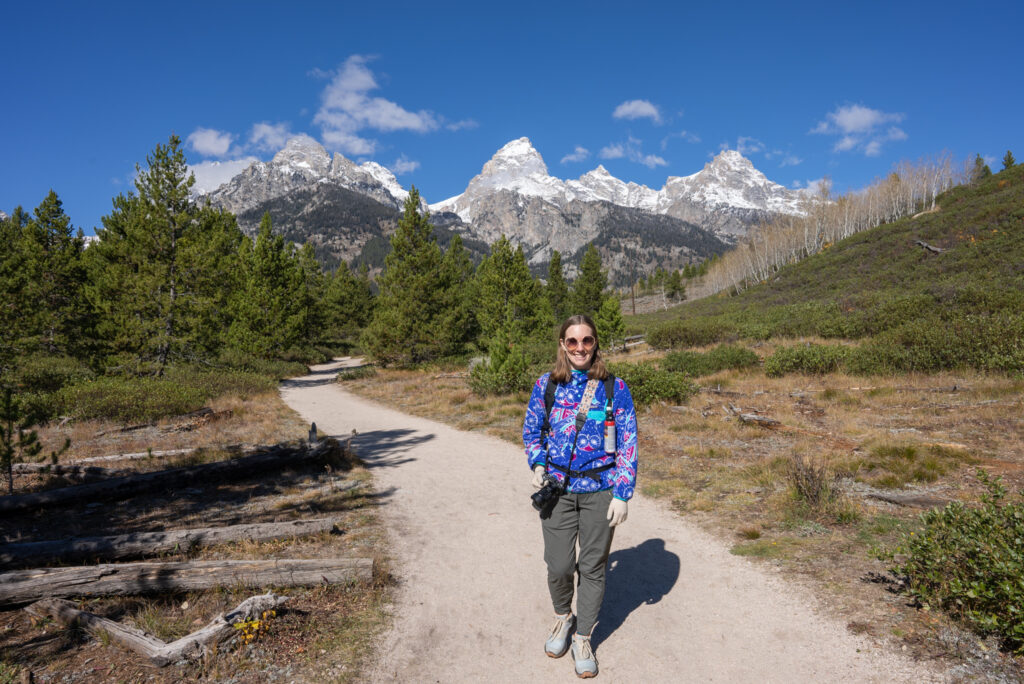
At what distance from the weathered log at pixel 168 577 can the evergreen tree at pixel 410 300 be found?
23.6 meters

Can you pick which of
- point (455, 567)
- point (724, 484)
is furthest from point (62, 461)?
point (724, 484)

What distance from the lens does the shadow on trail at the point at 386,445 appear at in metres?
10.1

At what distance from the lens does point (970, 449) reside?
8250 millimetres

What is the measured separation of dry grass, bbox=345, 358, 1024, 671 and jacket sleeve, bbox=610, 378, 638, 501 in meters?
2.65

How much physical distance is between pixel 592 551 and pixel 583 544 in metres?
0.08

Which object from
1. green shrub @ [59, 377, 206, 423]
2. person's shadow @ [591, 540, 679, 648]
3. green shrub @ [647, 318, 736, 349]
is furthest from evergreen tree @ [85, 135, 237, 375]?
green shrub @ [647, 318, 736, 349]

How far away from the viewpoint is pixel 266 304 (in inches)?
1134

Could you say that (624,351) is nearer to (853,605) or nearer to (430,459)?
(430,459)

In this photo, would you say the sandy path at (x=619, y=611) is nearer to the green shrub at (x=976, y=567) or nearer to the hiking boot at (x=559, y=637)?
the hiking boot at (x=559, y=637)

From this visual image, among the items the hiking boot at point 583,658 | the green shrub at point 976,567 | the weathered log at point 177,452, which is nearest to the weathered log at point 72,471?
the weathered log at point 177,452

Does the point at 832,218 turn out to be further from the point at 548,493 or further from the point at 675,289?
the point at 548,493

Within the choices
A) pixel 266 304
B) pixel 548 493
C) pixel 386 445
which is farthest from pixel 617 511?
pixel 266 304

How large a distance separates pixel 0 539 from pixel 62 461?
176 inches

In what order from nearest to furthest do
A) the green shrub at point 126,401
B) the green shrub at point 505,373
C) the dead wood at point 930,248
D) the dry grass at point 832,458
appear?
1. the dry grass at point 832,458
2. the green shrub at point 126,401
3. the green shrub at point 505,373
4. the dead wood at point 930,248
